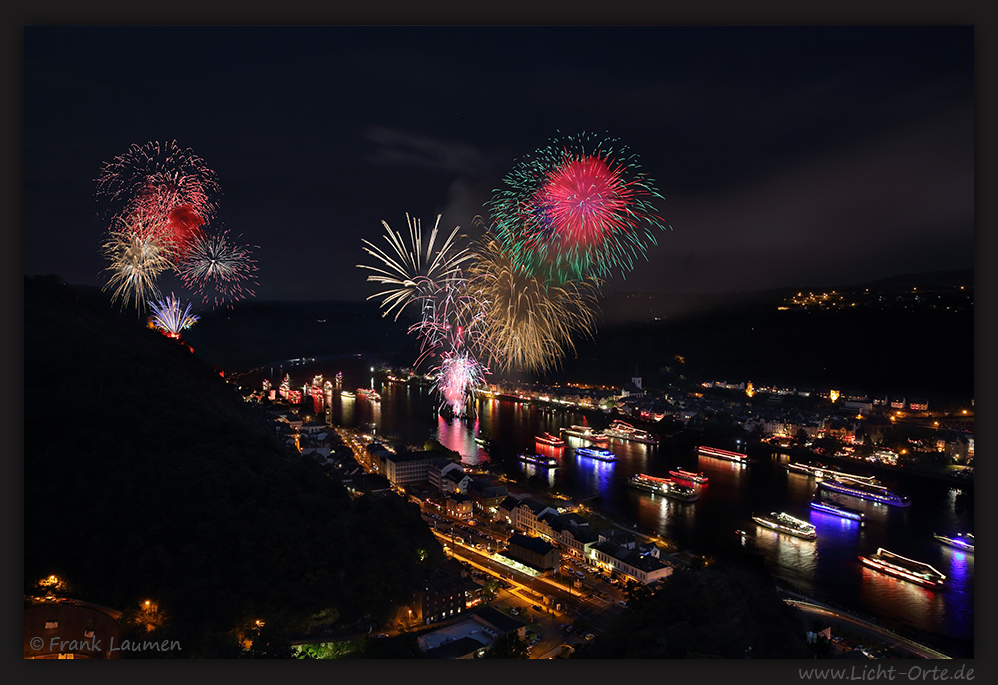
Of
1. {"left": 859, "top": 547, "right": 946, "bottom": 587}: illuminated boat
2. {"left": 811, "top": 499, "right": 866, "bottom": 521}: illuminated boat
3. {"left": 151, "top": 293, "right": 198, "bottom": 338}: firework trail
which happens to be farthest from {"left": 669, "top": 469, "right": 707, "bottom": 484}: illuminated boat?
{"left": 151, "top": 293, "right": 198, "bottom": 338}: firework trail

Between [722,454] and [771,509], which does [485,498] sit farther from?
[722,454]

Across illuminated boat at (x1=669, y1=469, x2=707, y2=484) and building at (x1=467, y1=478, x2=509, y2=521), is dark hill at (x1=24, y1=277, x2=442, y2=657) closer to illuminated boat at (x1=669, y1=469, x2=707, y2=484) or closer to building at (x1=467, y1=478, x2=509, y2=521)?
building at (x1=467, y1=478, x2=509, y2=521)

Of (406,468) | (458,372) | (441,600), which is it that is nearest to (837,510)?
(406,468)

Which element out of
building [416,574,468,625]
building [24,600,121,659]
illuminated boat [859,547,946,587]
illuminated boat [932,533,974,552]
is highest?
building [24,600,121,659]

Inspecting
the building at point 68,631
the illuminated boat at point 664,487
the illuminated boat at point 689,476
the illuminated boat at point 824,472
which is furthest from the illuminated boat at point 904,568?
the building at point 68,631

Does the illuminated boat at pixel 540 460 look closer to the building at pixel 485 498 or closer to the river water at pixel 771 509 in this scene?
the river water at pixel 771 509

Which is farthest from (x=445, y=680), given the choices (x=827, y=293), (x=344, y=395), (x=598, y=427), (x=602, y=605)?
(x=344, y=395)

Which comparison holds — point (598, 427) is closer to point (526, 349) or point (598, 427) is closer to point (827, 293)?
point (827, 293)
